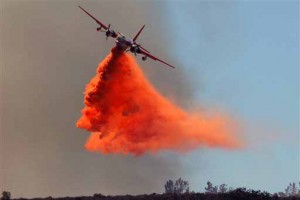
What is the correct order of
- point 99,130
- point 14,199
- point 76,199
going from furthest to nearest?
point 99,130 → point 14,199 → point 76,199

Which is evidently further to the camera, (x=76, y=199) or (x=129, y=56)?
(x=129, y=56)

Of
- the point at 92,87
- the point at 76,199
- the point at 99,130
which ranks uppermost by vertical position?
the point at 92,87

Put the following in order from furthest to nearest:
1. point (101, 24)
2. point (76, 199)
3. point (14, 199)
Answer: point (101, 24)
point (14, 199)
point (76, 199)

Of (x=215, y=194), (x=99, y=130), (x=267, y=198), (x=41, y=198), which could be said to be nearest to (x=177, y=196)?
(x=215, y=194)

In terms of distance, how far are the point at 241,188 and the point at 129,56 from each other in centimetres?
2617

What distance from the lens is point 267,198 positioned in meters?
54.6

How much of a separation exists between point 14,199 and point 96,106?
20797mm

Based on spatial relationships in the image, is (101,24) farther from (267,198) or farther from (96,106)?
(267,198)

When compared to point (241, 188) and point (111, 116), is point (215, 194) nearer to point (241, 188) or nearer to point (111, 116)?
point (241, 188)

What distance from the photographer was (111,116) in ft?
249

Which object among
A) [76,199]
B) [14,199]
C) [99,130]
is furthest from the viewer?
[99,130]

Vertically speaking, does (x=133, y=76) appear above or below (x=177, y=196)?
above

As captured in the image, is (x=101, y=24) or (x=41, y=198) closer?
(x=41, y=198)

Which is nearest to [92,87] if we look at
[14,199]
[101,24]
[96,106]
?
[96,106]
